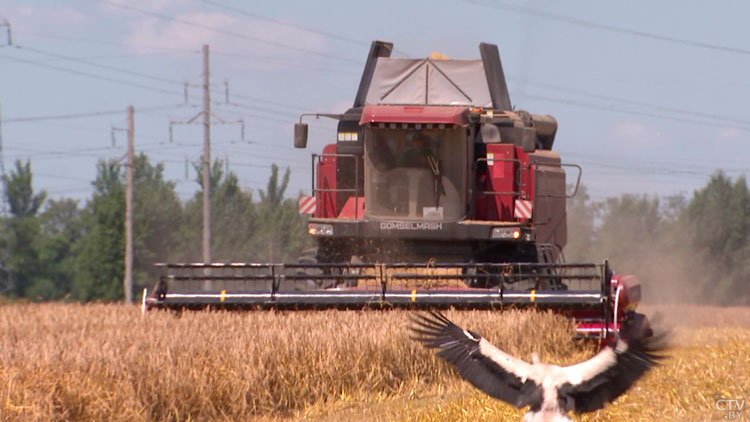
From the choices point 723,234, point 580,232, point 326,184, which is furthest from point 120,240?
point 326,184

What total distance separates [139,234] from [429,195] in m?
64.0

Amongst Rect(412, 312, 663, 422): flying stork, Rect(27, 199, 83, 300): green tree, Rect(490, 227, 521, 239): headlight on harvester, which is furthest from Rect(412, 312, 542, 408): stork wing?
Rect(27, 199, 83, 300): green tree

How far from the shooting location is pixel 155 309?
43.5ft

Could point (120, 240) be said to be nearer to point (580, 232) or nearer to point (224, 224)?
point (224, 224)

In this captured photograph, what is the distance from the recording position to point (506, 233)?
14.2 metres

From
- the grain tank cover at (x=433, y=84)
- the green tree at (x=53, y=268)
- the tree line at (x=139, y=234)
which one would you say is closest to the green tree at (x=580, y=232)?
the tree line at (x=139, y=234)

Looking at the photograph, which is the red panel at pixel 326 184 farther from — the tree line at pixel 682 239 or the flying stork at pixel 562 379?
the tree line at pixel 682 239

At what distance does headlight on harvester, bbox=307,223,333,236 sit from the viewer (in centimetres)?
1452

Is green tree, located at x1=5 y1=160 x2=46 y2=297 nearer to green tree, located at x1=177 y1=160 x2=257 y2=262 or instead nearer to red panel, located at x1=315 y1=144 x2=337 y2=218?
green tree, located at x1=177 y1=160 x2=257 y2=262

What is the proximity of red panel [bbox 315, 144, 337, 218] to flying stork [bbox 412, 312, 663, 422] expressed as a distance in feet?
26.0

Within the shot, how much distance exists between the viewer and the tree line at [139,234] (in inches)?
2827

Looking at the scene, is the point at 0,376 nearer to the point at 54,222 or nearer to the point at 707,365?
the point at 707,365

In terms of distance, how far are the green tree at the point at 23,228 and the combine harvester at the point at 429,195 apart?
66.9 meters

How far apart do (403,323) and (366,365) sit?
1.01 metres
